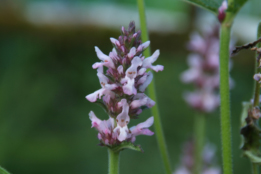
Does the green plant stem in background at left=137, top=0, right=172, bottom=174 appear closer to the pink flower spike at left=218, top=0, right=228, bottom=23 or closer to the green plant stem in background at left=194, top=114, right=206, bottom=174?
the pink flower spike at left=218, top=0, right=228, bottom=23

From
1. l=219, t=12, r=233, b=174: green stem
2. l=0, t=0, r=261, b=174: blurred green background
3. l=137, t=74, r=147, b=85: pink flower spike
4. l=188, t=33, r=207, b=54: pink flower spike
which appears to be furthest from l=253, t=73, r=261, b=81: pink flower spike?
l=0, t=0, r=261, b=174: blurred green background

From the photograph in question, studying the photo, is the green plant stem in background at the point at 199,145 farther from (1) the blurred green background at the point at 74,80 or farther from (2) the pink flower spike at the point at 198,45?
(1) the blurred green background at the point at 74,80

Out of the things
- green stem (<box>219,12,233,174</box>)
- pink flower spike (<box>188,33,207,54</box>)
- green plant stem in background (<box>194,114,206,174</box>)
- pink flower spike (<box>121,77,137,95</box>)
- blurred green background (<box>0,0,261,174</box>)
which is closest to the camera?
pink flower spike (<box>121,77,137,95</box>)

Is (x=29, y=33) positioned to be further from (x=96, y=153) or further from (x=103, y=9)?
(x=96, y=153)

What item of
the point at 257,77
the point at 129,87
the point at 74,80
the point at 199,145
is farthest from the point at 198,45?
the point at 74,80

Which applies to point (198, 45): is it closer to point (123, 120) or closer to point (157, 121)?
point (157, 121)

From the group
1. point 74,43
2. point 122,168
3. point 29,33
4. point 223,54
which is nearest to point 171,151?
point 122,168

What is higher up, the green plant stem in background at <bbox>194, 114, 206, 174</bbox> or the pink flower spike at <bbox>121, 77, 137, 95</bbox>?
the pink flower spike at <bbox>121, 77, 137, 95</bbox>

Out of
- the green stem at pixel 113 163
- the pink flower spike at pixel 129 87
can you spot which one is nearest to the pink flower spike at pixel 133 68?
the pink flower spike at pixel 129 87
